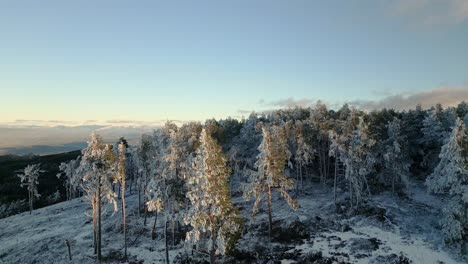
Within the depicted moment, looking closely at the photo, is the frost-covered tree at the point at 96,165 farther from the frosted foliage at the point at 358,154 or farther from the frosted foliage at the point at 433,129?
the frosted foliage at the point at 433,129

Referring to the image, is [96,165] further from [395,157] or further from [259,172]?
[395,157]

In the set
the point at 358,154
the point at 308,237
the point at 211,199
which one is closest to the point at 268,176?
the point at 308,237

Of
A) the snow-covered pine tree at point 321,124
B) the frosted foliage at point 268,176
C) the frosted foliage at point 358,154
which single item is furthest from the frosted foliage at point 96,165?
the snow-covered pine tree at point 321,124

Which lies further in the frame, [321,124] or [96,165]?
[321,124]

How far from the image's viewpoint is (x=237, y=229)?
80.9ft

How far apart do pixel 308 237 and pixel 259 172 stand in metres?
7.88

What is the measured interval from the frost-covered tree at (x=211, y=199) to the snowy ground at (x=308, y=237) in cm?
571

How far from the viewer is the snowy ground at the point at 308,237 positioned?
2725 centimetres

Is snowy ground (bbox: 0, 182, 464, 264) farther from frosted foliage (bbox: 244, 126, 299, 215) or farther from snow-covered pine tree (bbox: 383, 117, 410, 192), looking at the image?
frosted foliage (bbox: 244, 126, 299, 215)

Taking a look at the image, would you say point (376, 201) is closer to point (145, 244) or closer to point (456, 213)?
point (456, 213)

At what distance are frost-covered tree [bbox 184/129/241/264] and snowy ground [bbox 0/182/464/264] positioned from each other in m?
5.71

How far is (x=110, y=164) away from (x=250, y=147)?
26136mm

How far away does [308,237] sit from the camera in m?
31.2

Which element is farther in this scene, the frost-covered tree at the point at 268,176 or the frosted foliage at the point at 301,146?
the frosted foliage at the point at 301,146
